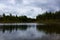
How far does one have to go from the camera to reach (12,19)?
166500 mm

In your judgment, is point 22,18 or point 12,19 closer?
point 12,19

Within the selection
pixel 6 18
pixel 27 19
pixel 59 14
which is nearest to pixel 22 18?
pixel 27 19

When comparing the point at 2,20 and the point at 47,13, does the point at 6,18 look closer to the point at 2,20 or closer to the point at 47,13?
the point at 2,20

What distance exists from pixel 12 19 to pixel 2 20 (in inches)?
503

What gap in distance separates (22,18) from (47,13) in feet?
102

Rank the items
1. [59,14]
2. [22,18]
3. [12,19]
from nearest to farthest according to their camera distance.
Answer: [59,14] → [12,19] → [22,18]

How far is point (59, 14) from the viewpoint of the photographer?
6033 inches

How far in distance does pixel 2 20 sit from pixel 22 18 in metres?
34.2

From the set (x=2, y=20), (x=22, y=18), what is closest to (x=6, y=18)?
→ (x=2, y=20)

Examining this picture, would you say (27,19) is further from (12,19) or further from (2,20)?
(2,20)

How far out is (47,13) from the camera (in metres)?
175

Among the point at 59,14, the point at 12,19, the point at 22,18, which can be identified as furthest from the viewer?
the point at 22,18

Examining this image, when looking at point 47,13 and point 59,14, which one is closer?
point 59,14

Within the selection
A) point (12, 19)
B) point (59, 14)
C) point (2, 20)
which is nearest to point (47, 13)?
point (59, 14)
